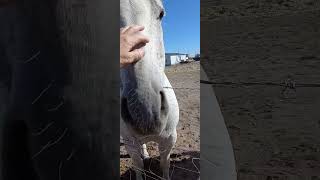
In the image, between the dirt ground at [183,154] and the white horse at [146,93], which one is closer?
the white horse at [146,93]

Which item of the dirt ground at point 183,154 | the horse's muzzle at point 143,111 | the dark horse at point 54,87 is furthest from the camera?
the dirt ground at point 183,154

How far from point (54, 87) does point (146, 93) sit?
7.83 feet

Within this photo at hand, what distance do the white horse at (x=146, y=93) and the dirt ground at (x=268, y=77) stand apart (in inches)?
86.9

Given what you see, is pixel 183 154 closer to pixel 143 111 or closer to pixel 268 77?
pixel 143 111

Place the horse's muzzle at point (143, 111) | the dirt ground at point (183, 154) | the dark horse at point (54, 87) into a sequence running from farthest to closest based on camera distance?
1. the dirt ground at point (183, 154)
2. the horse's muzzle at point (143, 111)
3. the dark horse at point (54, 87)

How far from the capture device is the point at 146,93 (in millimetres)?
3107

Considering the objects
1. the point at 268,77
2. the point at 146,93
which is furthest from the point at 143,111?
the point at 268,77

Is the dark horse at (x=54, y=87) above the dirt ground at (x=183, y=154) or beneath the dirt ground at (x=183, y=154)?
above

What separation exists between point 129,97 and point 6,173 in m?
2.30

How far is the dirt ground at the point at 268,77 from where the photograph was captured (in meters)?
0.78

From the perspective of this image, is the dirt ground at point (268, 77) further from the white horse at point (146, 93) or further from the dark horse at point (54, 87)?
the white horse at point (146, 93)

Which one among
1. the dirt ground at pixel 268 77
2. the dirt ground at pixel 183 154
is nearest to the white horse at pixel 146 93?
the dirt ground at pixel 183 154

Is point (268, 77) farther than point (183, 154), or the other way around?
point (183, 154)

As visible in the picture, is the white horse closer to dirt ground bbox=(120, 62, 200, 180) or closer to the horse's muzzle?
the horse's muzzle
